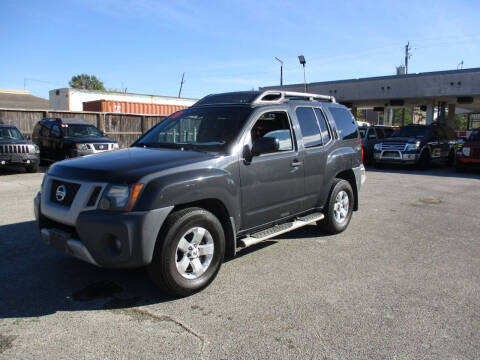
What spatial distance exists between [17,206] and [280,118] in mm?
5413

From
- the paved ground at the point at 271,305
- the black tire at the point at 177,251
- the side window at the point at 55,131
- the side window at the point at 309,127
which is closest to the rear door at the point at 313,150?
the side window at the point at 309,127

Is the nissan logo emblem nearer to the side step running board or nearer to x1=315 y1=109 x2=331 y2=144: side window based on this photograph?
the side step running board

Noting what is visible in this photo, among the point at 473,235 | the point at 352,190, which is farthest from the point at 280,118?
the point at 473,235

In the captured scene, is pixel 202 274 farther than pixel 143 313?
Yes

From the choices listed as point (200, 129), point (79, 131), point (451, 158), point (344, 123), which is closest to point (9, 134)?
point (79, 131)

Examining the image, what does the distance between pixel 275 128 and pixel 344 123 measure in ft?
6.05

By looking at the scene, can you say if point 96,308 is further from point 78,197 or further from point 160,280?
point 78,197

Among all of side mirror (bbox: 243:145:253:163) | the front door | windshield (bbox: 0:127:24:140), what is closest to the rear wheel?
the front door

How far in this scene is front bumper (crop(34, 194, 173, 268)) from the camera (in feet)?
10.8

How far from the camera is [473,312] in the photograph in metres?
3.49

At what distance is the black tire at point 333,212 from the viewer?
569 cm

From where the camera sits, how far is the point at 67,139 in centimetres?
1404

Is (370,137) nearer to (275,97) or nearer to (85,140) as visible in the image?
(85,140)

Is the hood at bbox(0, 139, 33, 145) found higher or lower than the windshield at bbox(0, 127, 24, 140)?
lower
